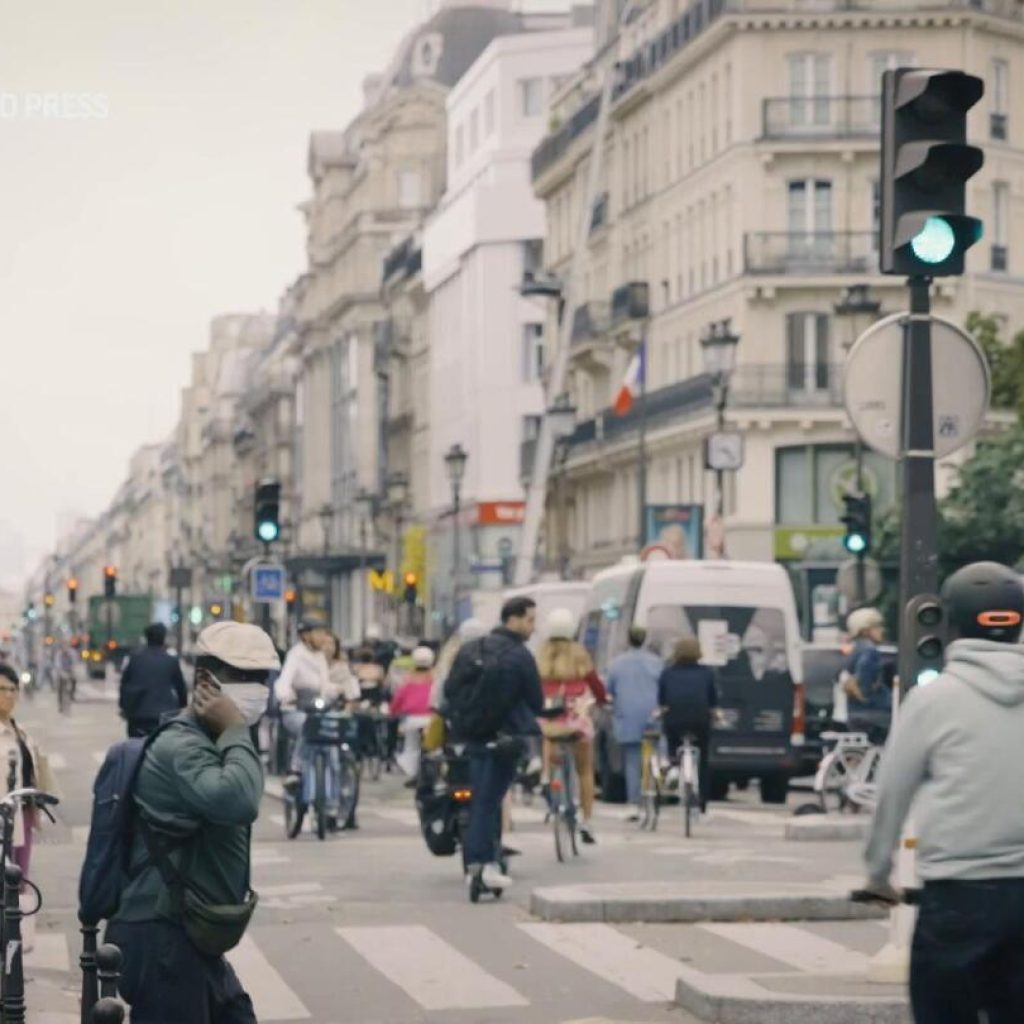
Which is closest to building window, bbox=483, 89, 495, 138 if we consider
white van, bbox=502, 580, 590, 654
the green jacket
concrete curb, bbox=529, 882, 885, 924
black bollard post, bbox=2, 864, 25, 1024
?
white van, bbox=502, 580, 590, 654

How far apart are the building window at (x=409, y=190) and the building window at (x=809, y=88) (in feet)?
220

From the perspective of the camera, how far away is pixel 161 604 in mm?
164375

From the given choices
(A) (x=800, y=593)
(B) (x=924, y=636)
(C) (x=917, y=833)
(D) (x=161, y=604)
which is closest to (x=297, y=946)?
(B) (x=924, y=636)

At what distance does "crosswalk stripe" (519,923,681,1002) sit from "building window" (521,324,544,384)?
87955 mm

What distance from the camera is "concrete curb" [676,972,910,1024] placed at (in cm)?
1364

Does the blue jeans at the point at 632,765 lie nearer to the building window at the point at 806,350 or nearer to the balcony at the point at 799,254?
the balcony at the point at 799,254

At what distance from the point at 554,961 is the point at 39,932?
3123 mm

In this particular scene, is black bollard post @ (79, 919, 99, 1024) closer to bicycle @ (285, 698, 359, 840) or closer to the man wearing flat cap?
the man wearing flat cap

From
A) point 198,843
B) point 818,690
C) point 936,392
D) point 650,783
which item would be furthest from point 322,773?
point 198,843

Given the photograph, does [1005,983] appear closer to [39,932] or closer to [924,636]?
[924,636]

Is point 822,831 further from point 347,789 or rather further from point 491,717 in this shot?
point 491,717

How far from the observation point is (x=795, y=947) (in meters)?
17.6

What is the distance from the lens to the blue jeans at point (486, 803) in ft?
68.8

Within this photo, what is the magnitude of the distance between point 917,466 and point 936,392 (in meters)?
0.50
